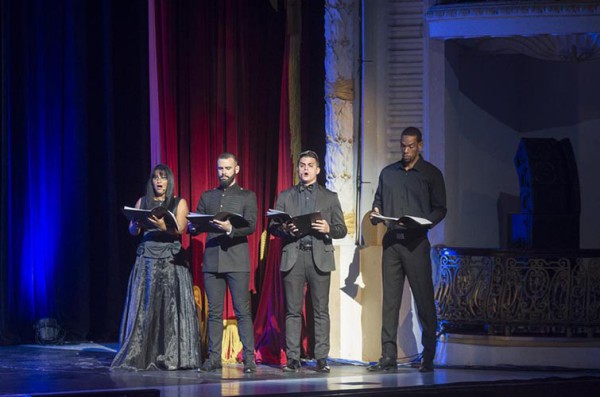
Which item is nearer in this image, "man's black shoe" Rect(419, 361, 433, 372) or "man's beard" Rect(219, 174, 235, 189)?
"man's black shoe" Rect(419, 361, 433, 372)

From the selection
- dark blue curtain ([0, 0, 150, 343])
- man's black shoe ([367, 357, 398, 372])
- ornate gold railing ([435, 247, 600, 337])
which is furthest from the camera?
dark blue curtain ([0, 0, 150, 343])

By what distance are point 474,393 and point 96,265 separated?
4003 millimetres

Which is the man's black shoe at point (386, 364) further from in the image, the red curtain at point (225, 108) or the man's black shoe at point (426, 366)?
the red curtain at point (225, 108)

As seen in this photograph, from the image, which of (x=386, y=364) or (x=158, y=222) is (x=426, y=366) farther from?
(x=158, y=222)

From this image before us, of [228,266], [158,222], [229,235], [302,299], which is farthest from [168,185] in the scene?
[302,299]

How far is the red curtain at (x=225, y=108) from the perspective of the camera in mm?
8773

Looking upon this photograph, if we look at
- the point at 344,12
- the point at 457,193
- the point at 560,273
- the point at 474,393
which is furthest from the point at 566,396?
the point at 344,12

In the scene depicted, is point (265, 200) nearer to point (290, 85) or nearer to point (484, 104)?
point (290, 85)

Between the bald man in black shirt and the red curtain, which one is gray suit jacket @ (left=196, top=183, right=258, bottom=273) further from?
the bald man in black shirt

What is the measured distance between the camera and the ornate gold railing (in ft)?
27.4

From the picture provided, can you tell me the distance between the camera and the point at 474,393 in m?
6.75

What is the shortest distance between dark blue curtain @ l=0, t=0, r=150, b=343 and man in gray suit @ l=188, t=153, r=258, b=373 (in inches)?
65.9

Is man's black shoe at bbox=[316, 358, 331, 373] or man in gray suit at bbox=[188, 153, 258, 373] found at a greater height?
man in gray suit at bbox=[188, 153, 258, 373]

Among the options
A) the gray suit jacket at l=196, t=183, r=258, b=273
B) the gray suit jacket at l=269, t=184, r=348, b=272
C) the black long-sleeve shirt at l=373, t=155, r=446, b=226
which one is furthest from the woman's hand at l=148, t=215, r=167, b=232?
the black long-sleeve shirt at l=373, t=155, r=446, b=226
